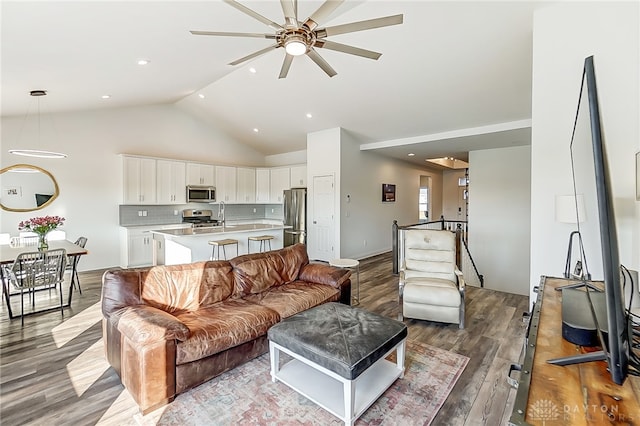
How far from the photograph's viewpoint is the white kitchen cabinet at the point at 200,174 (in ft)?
23.9

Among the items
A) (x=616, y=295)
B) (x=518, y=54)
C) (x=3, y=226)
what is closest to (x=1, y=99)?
(x=3, y=226)

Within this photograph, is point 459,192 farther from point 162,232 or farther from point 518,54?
point 162,232

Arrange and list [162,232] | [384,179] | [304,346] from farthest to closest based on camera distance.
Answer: [384,179] < [162,232] < [304,346]

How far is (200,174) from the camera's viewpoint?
24.6 ft

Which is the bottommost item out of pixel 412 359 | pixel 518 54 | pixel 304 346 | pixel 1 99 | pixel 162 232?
pixel 412 359

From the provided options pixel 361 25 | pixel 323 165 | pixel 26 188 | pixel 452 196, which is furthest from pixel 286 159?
pixel 452 196

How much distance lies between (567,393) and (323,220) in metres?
6.12

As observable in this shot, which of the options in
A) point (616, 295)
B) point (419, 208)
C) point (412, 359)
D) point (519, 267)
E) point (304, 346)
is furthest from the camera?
point (419, 208)

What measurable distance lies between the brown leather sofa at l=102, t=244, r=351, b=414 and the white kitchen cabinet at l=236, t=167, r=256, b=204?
5.21m

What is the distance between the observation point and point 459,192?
11.7 m

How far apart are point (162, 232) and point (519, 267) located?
748 centimetres

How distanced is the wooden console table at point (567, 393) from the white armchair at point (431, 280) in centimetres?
214

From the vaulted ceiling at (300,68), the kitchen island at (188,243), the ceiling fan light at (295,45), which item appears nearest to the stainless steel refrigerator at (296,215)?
the vaulted ceiling at (300,68)

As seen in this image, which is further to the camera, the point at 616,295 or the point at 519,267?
the point at 519,267
